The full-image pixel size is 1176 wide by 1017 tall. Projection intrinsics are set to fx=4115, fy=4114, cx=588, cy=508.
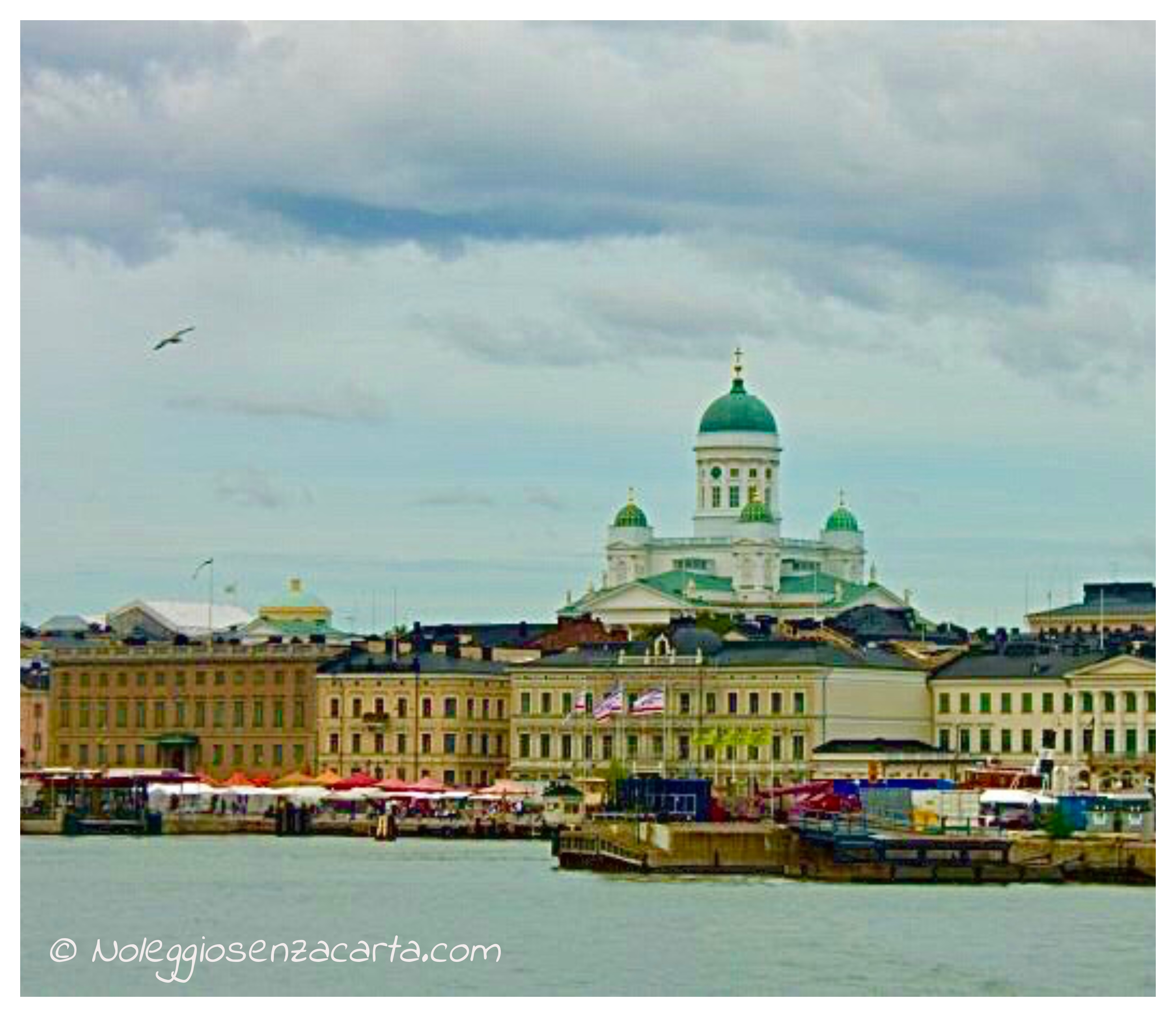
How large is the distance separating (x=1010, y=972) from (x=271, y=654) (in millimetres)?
80457

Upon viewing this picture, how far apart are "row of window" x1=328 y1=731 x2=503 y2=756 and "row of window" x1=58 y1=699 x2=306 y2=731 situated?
2.04 m

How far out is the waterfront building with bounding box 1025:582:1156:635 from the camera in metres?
139

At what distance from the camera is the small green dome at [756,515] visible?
148 metres

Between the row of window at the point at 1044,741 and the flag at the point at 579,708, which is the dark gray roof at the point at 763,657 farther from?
the row of window at the point at 1044,741

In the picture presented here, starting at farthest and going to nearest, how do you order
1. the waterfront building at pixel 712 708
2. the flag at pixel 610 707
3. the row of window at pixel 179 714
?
the row of window at pixel 179 714 < the waterfront building at pixel 712 708 < the flag at pixel 610 707

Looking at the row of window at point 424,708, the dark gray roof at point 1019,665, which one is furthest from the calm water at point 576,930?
the row of window at point 424,708

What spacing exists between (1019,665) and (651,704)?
18.2 m

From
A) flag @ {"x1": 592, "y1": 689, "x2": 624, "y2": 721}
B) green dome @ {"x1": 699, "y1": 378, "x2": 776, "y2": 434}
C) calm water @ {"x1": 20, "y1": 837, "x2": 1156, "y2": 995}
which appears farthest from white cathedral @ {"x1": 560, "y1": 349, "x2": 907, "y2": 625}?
calm water @ {"x1": 20, "y1": 837, "x2": 1156, "y2": 995}

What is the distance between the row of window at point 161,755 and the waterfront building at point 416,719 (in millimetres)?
1493

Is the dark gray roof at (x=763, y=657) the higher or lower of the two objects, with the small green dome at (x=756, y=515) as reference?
lower

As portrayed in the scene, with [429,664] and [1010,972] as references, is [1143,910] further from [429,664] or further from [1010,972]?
[429,664]

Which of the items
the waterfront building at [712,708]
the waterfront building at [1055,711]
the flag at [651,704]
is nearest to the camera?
the flag at [651,704]

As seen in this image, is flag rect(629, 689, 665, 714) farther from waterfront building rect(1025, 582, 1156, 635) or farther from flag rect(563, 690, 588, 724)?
waterfront building rect(1025, 582, 1156, 635)

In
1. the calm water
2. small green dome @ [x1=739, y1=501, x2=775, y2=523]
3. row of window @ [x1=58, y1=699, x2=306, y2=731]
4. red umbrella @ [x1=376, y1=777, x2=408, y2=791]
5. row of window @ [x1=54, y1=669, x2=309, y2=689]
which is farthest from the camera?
small green dome @ [x1=739, y1=501, x2=775, y2=523]
